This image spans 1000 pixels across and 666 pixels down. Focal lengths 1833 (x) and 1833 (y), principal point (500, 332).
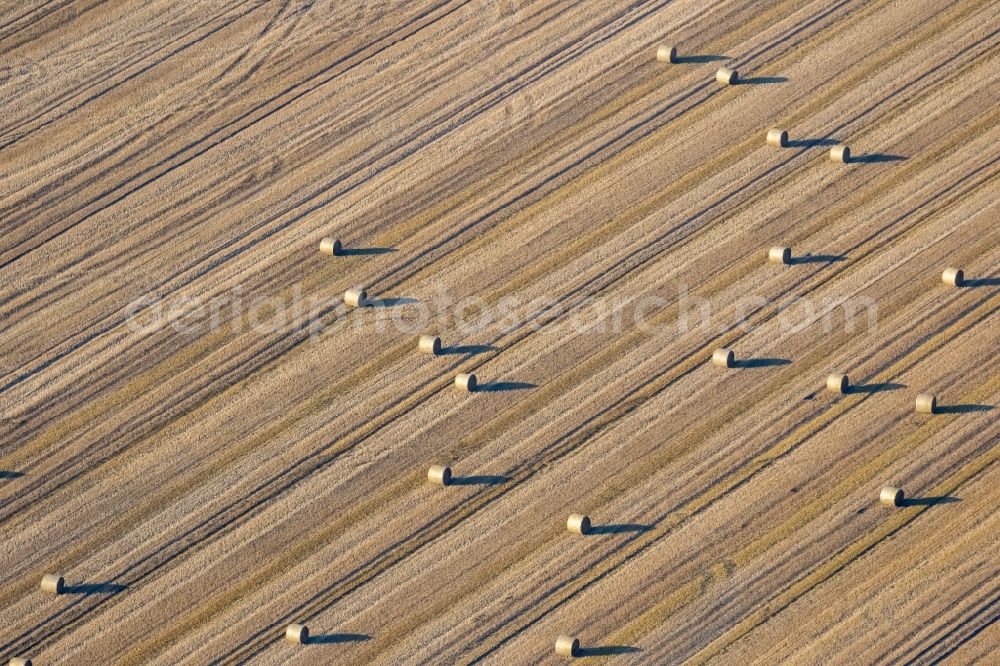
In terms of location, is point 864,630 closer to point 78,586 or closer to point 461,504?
point 461,504

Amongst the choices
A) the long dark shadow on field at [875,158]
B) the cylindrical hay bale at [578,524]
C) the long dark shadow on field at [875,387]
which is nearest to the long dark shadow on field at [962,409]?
the long dark shadow on field at [875,387]

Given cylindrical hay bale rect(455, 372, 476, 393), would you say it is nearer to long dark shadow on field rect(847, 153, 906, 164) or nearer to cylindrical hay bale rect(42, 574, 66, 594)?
cylindrical hay bale rect(42, 574, 66, 594)

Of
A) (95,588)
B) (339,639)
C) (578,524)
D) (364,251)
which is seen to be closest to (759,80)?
(364,251)

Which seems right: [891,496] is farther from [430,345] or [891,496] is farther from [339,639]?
[339,639]

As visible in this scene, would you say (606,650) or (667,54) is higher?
(667,54)

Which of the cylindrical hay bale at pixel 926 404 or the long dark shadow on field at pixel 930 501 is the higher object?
the cylindrical hay bale at pixel 926 404

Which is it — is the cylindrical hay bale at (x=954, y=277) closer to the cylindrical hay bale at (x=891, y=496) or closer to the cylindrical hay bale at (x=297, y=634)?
the cylindrical hay bale at (x=891, y=496)
